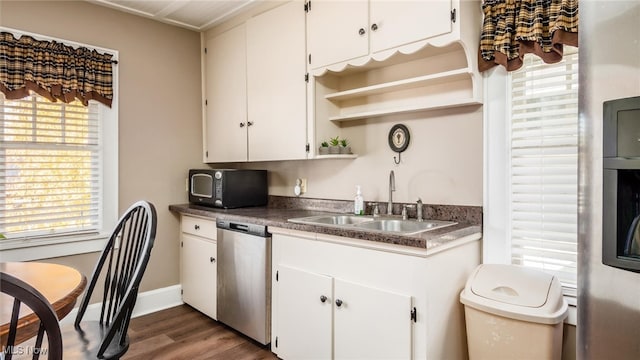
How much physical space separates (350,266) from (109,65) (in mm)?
2423

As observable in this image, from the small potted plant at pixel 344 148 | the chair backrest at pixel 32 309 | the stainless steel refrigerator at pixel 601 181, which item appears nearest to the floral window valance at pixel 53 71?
the small potted plant at pixel 344 148

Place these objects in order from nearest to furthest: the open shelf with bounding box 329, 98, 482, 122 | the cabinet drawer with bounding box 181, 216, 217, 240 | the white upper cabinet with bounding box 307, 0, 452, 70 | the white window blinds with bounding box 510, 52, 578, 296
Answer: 1. the white window blinds with bounding box 510, 52, 578, 296
2. the white upper cabinet with bounding box 307, 0, 452, 70
3. the open shelf with bounding box 329, 98, 482, 122
4. the cabinet drawer with bounding box 181, 216, 217, 240

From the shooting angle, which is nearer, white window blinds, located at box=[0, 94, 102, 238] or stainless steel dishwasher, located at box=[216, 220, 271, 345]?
stainless steel dishwasher, located at box=[216, 220, 271, 345]

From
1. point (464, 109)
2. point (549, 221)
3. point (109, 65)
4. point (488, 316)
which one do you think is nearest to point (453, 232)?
point (488, 316)

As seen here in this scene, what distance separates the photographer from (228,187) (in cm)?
283

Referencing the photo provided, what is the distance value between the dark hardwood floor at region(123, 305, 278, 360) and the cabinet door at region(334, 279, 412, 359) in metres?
0.68

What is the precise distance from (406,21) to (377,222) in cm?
116

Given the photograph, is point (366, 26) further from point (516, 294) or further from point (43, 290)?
point (43, 290)

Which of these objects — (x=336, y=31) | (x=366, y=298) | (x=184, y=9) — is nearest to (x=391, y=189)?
(x=366, y=298)

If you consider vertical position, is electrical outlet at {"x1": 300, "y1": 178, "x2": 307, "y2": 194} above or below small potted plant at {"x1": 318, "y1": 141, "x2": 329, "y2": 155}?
below

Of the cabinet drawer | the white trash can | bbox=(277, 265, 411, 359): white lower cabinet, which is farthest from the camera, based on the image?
the cabinet drawer

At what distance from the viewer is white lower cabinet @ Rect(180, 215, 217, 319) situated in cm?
280

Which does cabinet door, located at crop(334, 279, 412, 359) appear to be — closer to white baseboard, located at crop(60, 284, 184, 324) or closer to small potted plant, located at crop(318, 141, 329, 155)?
small potted plant, located at crop(318, 141, 329, 155)

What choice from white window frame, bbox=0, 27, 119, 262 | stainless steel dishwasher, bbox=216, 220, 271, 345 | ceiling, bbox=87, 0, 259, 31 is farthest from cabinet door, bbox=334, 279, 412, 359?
ceiling, bbox=87, 0, 259, 31
